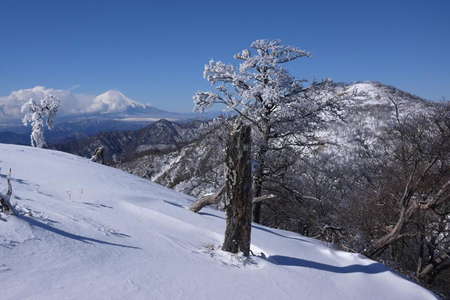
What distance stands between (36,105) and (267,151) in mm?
27128

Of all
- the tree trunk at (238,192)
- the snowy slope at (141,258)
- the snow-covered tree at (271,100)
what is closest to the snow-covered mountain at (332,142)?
the snow-covered tree at (271,100)

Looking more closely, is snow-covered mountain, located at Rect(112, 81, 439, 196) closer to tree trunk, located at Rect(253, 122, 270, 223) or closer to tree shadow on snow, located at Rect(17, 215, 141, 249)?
tree trunk, located at Rect(253, 122, 270, 223)

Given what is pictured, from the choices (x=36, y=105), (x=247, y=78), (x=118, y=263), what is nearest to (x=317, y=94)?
(x=247, y=78)

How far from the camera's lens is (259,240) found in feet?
18.0

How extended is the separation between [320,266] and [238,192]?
1.69 m

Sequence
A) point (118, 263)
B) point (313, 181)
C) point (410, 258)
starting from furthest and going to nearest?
point (313, 181) < point (410, 258) < point (118, 263)

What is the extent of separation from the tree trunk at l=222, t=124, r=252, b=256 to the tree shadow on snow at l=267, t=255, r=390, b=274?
49 centimetres

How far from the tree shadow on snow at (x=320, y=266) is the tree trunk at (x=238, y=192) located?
494mm

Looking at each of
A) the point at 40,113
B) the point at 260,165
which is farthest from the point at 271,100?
the point at 40,113

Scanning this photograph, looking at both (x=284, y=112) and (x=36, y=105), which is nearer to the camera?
(x=284, y=112)

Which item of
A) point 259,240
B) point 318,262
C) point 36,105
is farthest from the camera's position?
point 36,105

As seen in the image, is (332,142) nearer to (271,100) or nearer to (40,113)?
(271,100)

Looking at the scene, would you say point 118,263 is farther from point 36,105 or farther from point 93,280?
point 36,105

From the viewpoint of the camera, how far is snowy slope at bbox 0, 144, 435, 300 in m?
2.65
